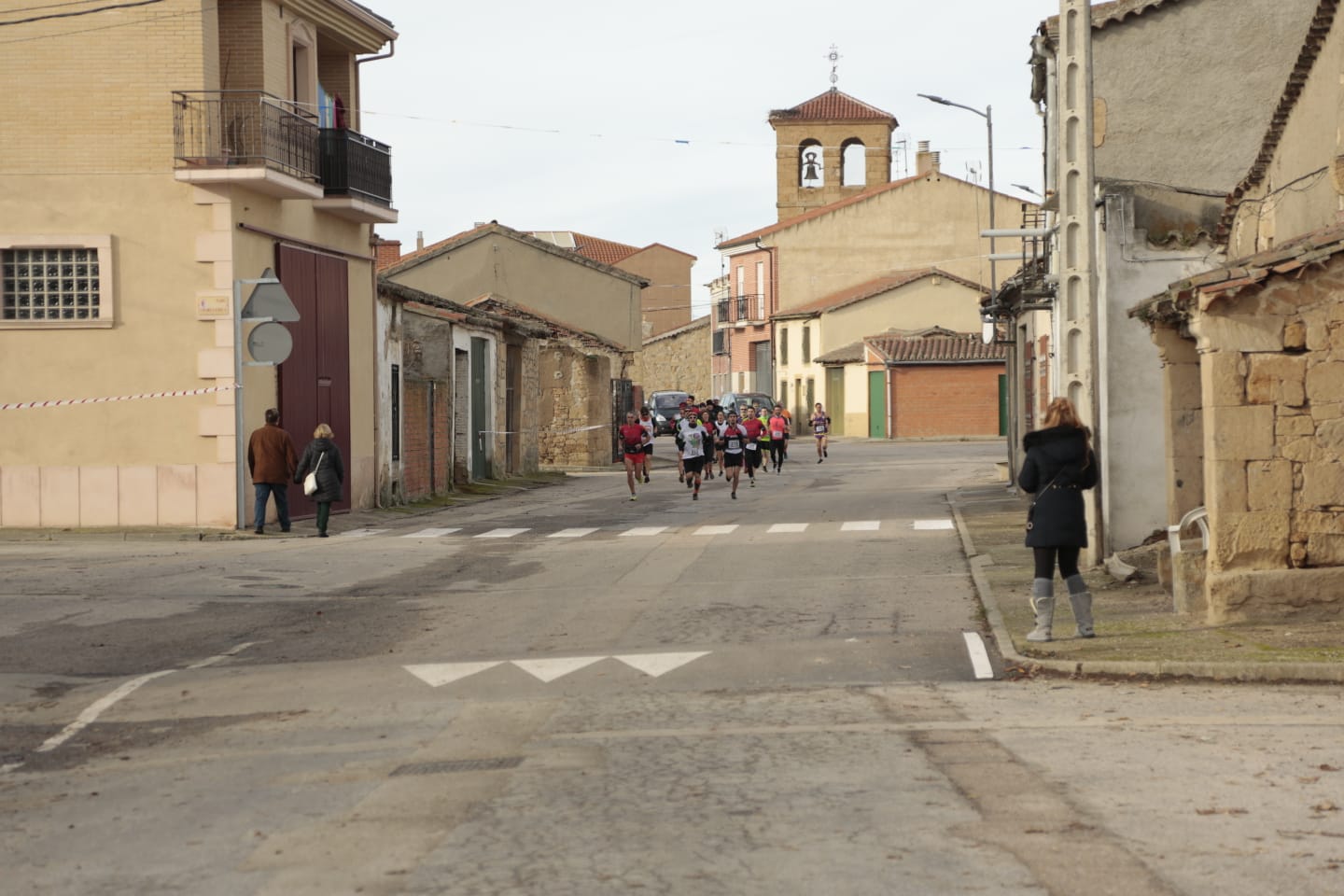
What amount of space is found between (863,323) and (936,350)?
24.9 feet

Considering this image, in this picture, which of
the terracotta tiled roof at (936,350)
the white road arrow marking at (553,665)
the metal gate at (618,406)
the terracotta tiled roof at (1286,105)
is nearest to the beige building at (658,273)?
the terracotta tiled roof at (936,350)

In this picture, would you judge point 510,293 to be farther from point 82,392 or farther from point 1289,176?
point 1289,176

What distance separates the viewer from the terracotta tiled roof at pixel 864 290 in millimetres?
69250

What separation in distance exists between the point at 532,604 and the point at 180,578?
411cm

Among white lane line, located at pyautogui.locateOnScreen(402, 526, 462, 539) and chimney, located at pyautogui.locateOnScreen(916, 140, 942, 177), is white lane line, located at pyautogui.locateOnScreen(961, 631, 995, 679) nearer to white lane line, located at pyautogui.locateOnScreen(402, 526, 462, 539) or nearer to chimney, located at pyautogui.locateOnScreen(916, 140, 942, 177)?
white lane line, located at pyautogui.locateOnScreen(402, 526, 462, 539)

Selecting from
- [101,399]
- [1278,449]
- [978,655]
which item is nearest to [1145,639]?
[978,655]

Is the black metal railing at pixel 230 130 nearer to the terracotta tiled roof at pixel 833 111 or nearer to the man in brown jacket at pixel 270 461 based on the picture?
the man in brown jacket at pixel 270 461

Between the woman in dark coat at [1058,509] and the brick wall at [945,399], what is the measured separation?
5171 cm

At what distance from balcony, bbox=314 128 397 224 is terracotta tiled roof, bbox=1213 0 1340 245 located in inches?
508

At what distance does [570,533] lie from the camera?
888 inches

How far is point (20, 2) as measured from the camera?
2261 cm

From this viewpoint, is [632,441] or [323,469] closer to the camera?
[323,469]

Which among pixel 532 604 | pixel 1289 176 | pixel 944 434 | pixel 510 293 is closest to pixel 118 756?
pixel 532 604

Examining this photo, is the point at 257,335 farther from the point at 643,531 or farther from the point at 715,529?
the point at 715,529
